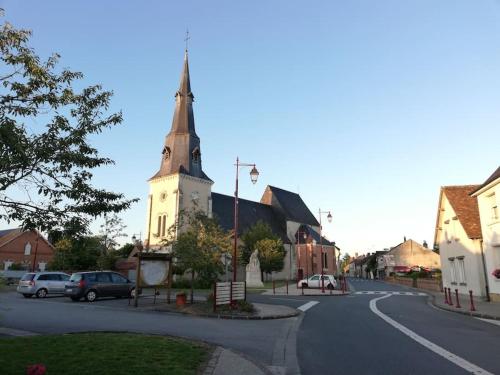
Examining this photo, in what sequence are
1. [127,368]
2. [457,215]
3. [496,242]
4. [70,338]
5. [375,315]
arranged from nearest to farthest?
[127,368]
[70,338]
[375,315]
[496,242]
[457,215]

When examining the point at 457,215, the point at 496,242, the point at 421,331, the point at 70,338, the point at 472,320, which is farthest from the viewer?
the point at 457,215

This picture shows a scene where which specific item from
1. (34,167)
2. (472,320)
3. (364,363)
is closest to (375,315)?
(472,320)

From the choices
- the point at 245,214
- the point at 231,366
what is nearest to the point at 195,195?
the point at 245,214

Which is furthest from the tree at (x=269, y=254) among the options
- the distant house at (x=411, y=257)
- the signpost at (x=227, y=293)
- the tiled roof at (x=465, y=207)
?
the distant house at (x=411, y=257)

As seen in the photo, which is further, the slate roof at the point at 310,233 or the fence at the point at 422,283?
the slate roof at the point at 310,233

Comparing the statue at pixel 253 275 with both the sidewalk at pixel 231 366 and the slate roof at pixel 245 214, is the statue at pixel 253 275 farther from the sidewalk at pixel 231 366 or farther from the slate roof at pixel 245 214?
the sidewalk at pixel 231 366

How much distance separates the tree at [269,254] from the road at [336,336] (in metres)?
36.2

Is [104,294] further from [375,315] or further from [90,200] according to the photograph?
[90,200]

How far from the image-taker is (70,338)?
881cm

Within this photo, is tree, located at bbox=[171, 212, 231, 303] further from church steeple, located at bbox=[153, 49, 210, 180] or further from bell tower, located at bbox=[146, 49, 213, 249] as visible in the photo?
church steeple, located at bbox=[153, 49, 210, 180]

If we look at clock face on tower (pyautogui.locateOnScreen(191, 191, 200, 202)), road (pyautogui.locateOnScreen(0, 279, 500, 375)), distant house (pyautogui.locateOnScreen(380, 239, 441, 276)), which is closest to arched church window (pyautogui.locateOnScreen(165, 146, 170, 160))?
clock face on tower (pyautogui.locateOnScreen(191, 191, 200, 202))

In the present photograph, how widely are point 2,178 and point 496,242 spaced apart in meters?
23.2

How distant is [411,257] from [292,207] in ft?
95.9

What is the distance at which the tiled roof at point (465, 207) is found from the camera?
2522cm
